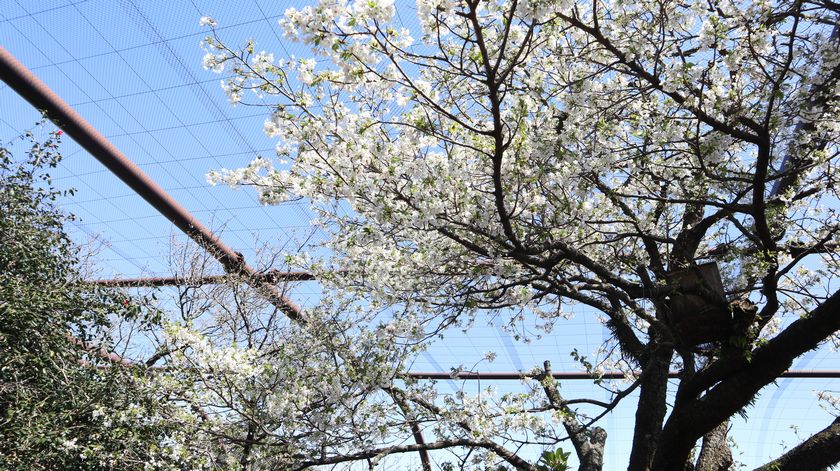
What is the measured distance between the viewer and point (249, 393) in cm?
422

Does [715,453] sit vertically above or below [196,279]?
below

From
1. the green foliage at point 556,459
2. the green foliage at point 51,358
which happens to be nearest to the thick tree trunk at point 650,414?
the green foliage at point 556,459

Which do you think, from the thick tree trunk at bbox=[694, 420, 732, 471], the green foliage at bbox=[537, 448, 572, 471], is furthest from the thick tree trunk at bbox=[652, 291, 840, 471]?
the thick tree trunk at bbox=[694, 420, 732, 471]

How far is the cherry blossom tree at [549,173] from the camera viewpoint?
9.32 feet

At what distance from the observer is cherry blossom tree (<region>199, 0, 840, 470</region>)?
112 inches

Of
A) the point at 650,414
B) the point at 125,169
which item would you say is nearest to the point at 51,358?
the point at 125,169

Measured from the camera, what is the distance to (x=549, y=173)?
318 cm

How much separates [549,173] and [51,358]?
3.80 meters

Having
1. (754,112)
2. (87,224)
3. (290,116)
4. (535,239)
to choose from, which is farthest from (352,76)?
(87,224)

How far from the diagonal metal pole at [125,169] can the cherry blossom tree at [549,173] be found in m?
1.91

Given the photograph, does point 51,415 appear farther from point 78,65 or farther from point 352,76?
point 352,76

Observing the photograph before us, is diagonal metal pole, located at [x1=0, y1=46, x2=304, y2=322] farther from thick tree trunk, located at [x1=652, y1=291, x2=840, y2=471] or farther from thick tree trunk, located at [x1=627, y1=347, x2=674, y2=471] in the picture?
thick tree trunk, located at [x1=652, y1=291, x2=840, y2=471]

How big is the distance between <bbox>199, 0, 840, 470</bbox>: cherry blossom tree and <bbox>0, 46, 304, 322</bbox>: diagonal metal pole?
191 cm

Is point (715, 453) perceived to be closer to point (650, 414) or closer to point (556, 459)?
point (650, 414)
